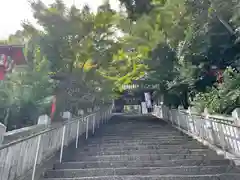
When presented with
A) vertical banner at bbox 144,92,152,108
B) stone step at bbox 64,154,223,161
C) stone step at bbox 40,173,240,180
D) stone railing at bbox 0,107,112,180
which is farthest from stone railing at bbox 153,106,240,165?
vertical banner at bbox 144,92,152,108

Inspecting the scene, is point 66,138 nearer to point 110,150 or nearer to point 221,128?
point 110,150

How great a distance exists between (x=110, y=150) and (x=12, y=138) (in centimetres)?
302

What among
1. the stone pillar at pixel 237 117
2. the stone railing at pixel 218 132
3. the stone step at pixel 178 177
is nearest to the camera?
the stone step at pixel 178 177

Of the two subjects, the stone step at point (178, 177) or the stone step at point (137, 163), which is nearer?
the stone step at point (178, 177)

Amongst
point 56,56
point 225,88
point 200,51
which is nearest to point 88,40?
point 56,56

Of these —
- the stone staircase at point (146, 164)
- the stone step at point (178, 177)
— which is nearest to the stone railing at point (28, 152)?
the stone staircase at point (146, 164)

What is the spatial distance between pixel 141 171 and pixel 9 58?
14.1ft

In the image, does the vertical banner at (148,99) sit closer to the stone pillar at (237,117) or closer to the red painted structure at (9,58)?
the red painted structure at (9,58)

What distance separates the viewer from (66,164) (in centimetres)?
447

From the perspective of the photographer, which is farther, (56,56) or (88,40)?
(88,40)

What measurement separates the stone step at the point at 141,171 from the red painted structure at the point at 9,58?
2.93m

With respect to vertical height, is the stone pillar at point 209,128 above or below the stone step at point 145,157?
above

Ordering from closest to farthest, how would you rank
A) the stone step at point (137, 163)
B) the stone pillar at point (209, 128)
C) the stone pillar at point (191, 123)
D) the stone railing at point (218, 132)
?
the stone railing at point (218, 132), the stone step at point (137, 163), the stone pillar at point (209, 128), the stone pillar at point (191, 123)

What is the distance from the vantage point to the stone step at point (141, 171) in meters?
3.89
